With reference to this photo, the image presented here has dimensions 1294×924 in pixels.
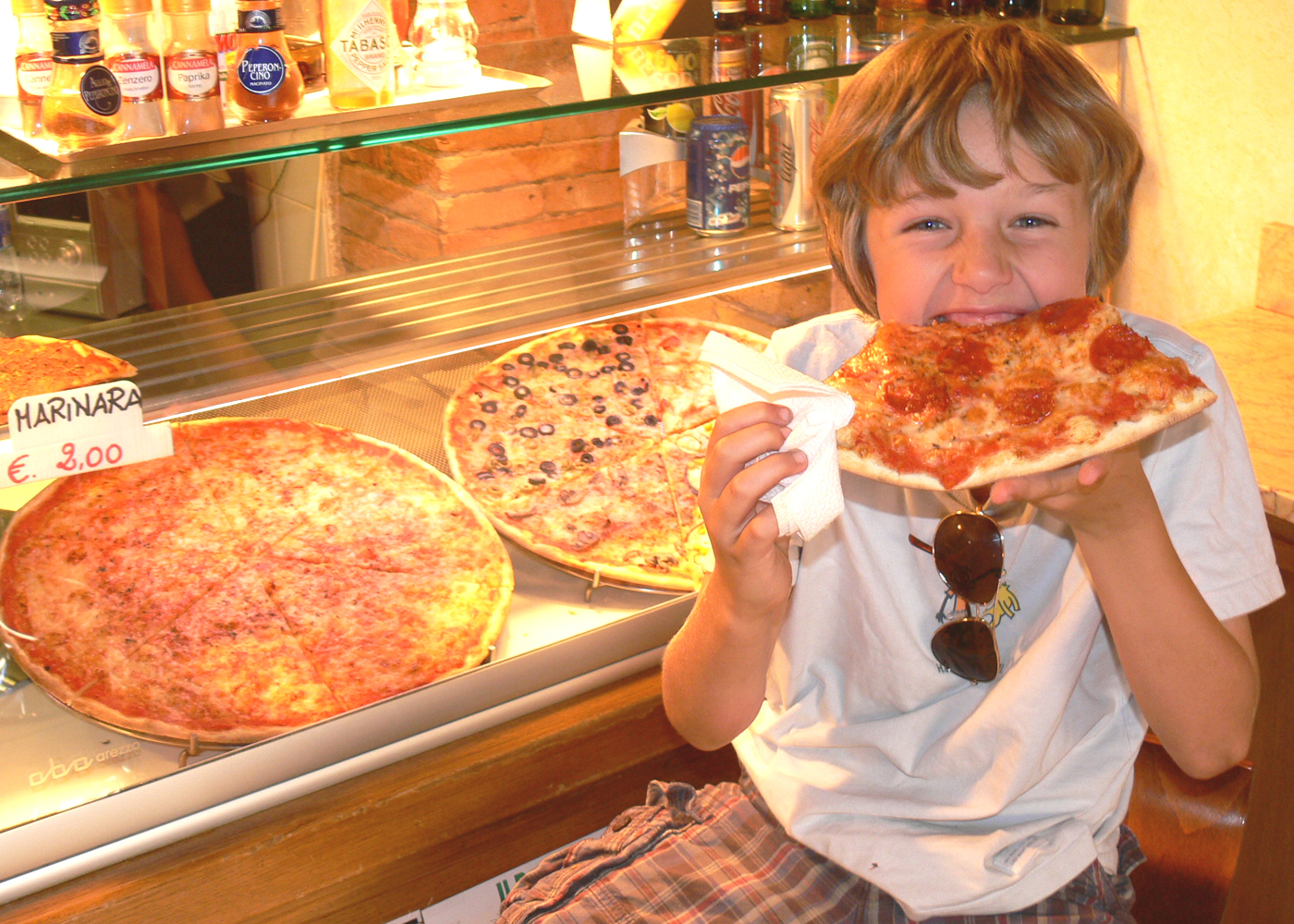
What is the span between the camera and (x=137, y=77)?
1415mm

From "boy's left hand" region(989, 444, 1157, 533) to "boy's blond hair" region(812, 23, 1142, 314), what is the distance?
377 millimetres

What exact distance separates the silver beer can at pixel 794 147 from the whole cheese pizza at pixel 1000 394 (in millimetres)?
798

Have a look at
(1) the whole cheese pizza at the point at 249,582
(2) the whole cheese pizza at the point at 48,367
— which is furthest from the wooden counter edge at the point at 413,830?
(2) the whole cheese pizza at the point at 48,367

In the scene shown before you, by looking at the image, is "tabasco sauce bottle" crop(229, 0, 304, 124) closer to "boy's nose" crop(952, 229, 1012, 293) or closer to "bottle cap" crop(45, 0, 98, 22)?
"bottle cap" crop(45, 0, 98, 22)

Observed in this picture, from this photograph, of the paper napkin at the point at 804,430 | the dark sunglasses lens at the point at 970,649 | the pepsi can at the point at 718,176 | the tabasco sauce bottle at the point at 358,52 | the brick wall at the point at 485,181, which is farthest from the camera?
the brick wall at the point at 485,181

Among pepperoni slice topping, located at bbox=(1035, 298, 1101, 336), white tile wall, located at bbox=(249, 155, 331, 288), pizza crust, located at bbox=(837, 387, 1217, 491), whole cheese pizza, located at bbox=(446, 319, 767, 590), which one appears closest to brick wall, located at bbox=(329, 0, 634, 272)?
white tile wall, located at bbox=(249, 155, 331, 288)

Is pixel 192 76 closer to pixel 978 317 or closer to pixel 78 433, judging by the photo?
pixel 78 433

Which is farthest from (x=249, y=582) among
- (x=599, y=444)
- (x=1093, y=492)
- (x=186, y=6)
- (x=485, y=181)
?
(x=485, y=181)

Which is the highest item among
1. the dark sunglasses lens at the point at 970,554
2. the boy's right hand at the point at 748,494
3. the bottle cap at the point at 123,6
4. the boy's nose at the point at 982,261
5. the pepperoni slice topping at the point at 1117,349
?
the bottle cap at the point at 123,6

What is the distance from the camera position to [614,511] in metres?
1.98

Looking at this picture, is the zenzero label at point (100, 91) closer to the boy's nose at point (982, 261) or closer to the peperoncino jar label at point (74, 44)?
the peperoncino jar label at point (74, 44)

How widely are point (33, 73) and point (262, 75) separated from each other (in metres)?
0.28

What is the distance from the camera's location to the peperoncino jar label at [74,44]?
130cm

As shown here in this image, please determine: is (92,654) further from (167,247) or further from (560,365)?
(167,247)
